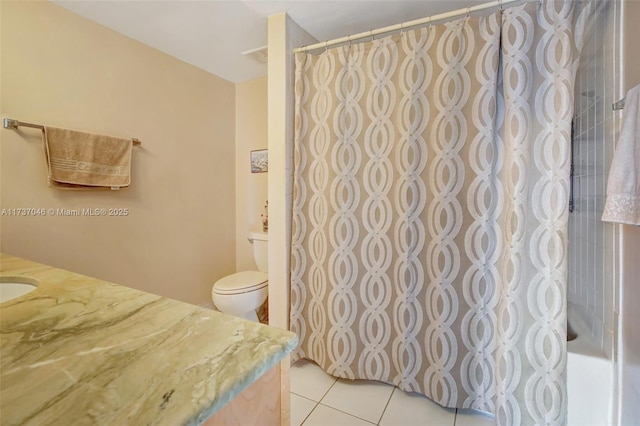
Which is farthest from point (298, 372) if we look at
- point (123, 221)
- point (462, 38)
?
point (462, 38)

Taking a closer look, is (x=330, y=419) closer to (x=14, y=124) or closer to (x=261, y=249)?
(x=261, y=249)

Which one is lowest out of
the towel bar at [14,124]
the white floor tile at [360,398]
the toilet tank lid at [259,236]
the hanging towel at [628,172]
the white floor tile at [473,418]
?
the white floor tile at [473,418]

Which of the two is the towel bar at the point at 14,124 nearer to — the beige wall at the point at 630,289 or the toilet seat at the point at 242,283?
the toilet seat at the point at 242,283

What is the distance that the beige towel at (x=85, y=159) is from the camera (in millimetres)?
1496

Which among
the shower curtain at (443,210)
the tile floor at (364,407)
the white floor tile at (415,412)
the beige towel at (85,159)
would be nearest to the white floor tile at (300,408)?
the tile floor at (364,407)

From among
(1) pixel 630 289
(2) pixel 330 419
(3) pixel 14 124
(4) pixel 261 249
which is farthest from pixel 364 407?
(3) pixel 14 124

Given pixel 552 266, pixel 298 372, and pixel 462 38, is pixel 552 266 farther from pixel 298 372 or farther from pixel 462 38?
pixel 298 372

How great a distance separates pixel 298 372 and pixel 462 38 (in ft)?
6.49

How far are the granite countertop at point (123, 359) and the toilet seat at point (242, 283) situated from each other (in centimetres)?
121

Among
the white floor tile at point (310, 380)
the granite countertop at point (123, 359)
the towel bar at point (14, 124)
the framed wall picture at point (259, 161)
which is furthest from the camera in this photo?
the framed wall picture at point (259, 161)

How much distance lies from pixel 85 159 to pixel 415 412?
2.27 m

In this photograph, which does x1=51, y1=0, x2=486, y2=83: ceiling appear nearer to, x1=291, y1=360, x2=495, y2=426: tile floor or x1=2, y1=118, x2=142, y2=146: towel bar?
x1=2, y1=118, x2=142, y2=146: towel bar

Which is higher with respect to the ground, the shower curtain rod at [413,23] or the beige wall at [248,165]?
the shower curtain rod at [413,23]

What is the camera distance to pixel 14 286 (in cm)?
93
